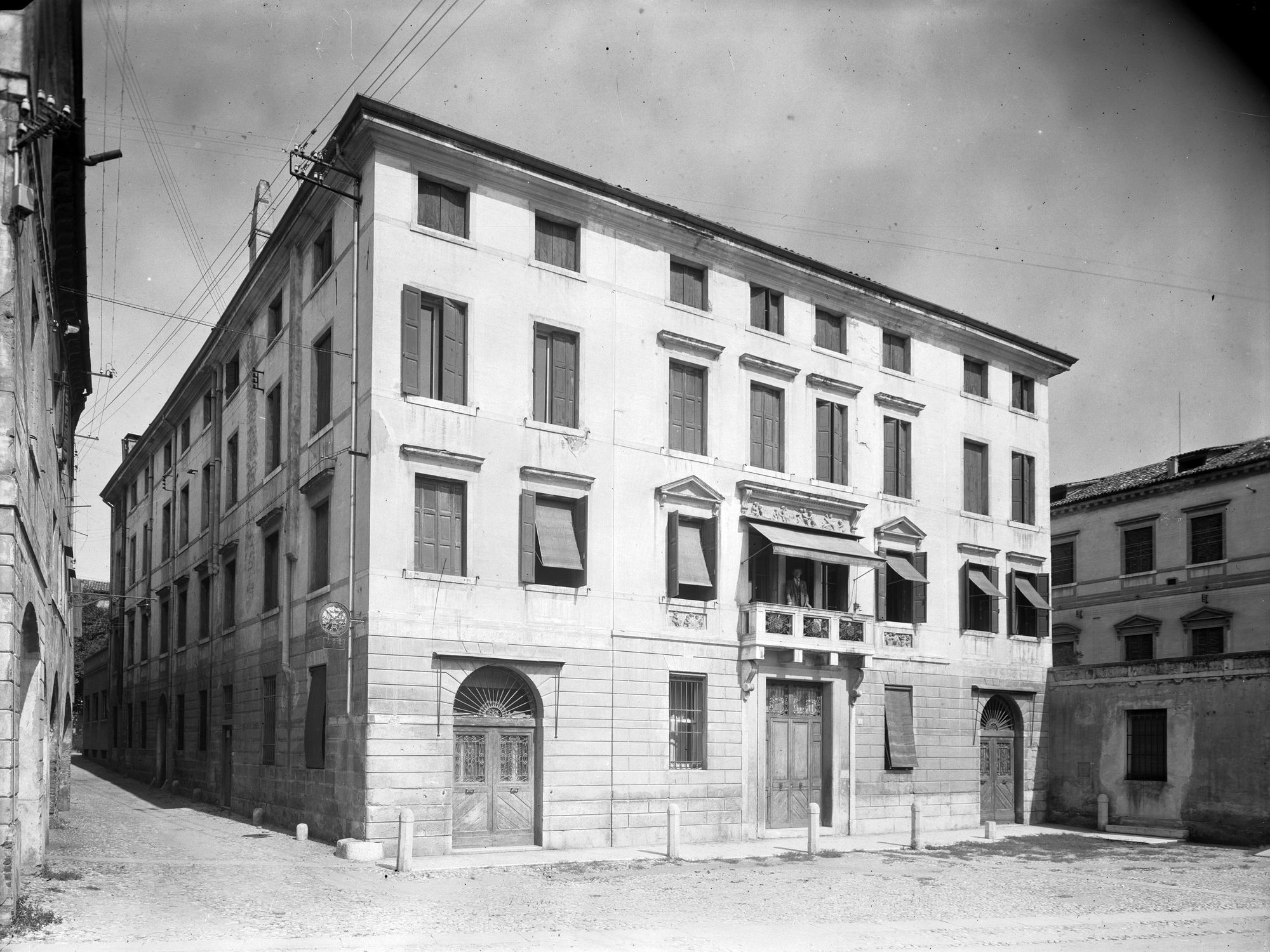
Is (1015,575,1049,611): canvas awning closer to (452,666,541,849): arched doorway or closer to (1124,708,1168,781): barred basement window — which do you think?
(1124,708,1168,781): barred basement window

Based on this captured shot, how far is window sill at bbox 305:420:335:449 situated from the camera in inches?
933

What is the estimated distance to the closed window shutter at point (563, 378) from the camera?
2452 cm

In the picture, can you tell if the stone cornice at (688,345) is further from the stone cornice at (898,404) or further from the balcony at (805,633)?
the balcony at (805,633)

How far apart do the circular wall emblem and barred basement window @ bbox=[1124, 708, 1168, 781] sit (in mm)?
20464

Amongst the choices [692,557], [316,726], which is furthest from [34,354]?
[692,557]

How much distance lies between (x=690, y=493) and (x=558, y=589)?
13.3 feet

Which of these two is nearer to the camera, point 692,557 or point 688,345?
point 692,557

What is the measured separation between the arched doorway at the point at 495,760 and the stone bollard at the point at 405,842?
2.97m

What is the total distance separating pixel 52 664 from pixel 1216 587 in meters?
35.5

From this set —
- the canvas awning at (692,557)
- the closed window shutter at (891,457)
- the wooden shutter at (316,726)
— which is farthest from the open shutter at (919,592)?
the wooden shutter at (316,726)

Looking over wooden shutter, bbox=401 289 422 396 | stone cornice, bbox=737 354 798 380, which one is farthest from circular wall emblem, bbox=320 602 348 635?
stone cornice, bbox=737 354 798 380

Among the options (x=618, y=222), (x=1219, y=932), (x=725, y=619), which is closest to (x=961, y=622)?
(x=725, y=619)

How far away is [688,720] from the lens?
25.7 metres

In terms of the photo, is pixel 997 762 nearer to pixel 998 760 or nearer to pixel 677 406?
pixel 998 760
